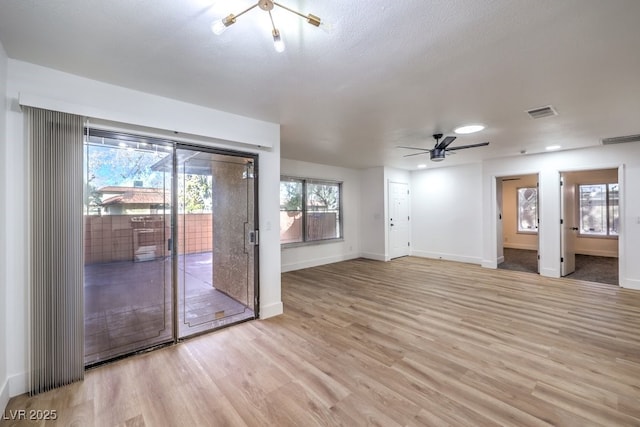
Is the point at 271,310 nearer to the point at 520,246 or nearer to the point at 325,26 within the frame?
the point at 325,26

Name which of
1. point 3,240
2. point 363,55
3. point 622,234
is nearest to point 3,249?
point 3,240

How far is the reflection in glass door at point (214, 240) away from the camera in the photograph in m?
3.03

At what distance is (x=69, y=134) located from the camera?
2.15 meters

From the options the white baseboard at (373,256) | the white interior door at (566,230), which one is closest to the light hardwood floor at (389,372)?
the white interior door at (566,230)

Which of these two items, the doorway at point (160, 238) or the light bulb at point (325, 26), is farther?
the doorway at point (160, 238)

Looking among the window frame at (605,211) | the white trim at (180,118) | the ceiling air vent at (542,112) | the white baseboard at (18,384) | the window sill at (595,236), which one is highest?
the ceiling air vent at (542,112)

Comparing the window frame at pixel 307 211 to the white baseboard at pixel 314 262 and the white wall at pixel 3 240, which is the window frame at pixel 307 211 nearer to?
the white baseboard at pixel 314 262

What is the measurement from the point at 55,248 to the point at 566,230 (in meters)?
7.59

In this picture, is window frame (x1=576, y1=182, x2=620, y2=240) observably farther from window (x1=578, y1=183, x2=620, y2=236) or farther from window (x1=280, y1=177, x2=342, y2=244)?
window (x1=280, y1=177, x2=342, y2=244)

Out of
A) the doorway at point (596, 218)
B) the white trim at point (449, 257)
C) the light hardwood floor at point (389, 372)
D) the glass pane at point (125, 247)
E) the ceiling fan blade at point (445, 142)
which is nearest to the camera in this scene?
the light hardwood floor at point (389, 372)

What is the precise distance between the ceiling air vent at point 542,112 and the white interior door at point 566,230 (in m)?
2.93

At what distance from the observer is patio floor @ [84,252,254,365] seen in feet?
8.05

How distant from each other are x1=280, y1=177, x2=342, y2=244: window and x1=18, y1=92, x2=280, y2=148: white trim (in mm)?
2561

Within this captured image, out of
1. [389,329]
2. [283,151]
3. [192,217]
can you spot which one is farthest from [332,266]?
[192,217]
